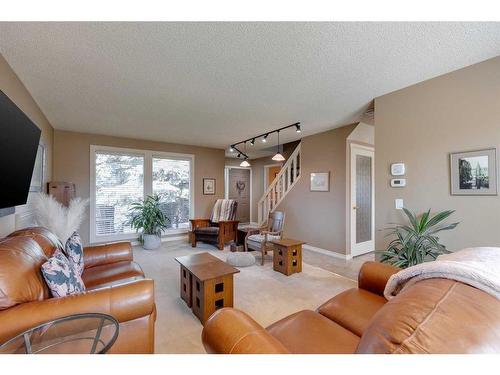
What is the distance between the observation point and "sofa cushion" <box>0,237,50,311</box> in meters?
1.07

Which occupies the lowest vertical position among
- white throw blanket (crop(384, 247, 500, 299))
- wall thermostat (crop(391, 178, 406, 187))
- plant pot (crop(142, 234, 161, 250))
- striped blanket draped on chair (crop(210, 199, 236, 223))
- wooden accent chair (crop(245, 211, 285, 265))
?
plant pot (crop(142, 234, 161, 250))

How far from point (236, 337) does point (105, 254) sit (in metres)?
2.01

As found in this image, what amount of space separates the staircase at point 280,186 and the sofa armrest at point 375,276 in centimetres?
335

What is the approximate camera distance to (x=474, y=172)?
81.3 inches

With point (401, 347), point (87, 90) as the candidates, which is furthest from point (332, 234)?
point (87, 90)

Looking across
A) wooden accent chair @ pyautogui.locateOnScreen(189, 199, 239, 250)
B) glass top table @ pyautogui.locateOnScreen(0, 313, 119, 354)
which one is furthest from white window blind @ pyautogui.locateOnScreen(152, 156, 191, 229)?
glass top table @ pyautogui.locateOnScreen(0, 313, 119, 354)

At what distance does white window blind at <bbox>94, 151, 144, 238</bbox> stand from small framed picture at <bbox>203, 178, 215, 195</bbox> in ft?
5.02

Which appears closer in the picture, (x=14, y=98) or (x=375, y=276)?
(x=375, y=276)

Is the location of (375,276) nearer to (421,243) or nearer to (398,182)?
(421,243)

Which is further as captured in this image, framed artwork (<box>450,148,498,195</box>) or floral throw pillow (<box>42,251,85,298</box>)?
framed artwork (<box>450,148,498,195</box>)

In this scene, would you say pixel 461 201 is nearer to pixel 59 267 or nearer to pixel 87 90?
pixel 59 267

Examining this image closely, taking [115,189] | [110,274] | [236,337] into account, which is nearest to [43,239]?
[110,274]

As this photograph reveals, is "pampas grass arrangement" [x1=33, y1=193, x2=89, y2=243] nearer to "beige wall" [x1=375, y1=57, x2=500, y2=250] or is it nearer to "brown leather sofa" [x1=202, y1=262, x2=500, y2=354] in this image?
"brown leather sofa" [x1=202, y1=262, x2=500, y2=354]

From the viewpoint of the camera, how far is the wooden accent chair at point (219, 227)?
15.1ft
